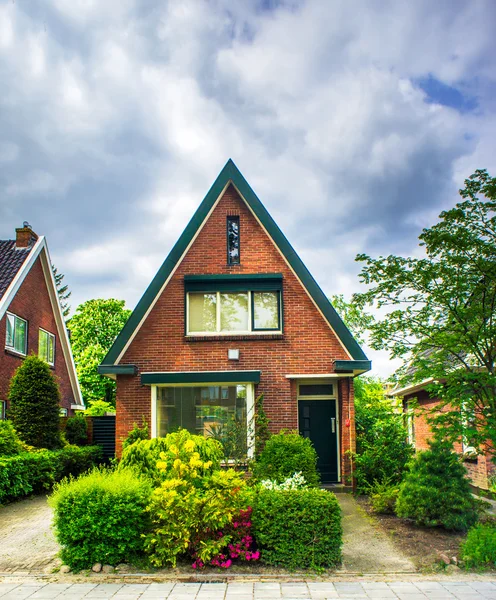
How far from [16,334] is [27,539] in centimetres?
1195

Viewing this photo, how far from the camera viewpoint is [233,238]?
1480 cm

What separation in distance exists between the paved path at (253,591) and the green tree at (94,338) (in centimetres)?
2836

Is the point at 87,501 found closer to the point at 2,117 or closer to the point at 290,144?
the point at 290,144

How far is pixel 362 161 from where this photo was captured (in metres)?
11.2

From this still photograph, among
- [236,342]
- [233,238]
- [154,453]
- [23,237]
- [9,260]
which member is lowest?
[154,453]

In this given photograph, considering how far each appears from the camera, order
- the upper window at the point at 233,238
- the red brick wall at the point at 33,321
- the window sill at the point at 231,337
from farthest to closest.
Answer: the red brick wall at the point at 33,321 < the upper window at the point at 233,238 < the window sill at the point at 231,337

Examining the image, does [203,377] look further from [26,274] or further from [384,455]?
[26,274]

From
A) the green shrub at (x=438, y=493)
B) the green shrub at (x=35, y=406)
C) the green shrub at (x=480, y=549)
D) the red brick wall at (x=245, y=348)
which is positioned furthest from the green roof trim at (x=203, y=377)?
the green shrub at (x=480, y=549)

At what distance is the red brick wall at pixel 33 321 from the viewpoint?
18766mm

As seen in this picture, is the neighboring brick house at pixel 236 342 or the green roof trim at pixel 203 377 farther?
the neighboring brick house at pixel 236 342

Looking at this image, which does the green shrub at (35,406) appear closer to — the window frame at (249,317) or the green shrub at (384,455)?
the window frame at (249,317)

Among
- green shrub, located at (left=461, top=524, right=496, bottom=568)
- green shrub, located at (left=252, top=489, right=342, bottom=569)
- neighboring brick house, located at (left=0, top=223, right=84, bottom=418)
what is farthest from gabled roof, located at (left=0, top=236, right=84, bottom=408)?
green shrub, located at (left=461, top=524, right=496, bottom=568)

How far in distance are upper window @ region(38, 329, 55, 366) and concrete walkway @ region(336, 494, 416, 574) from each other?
15576 millimetres

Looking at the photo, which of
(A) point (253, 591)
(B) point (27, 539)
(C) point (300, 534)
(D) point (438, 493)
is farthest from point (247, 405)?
(A) point (253, 591)
